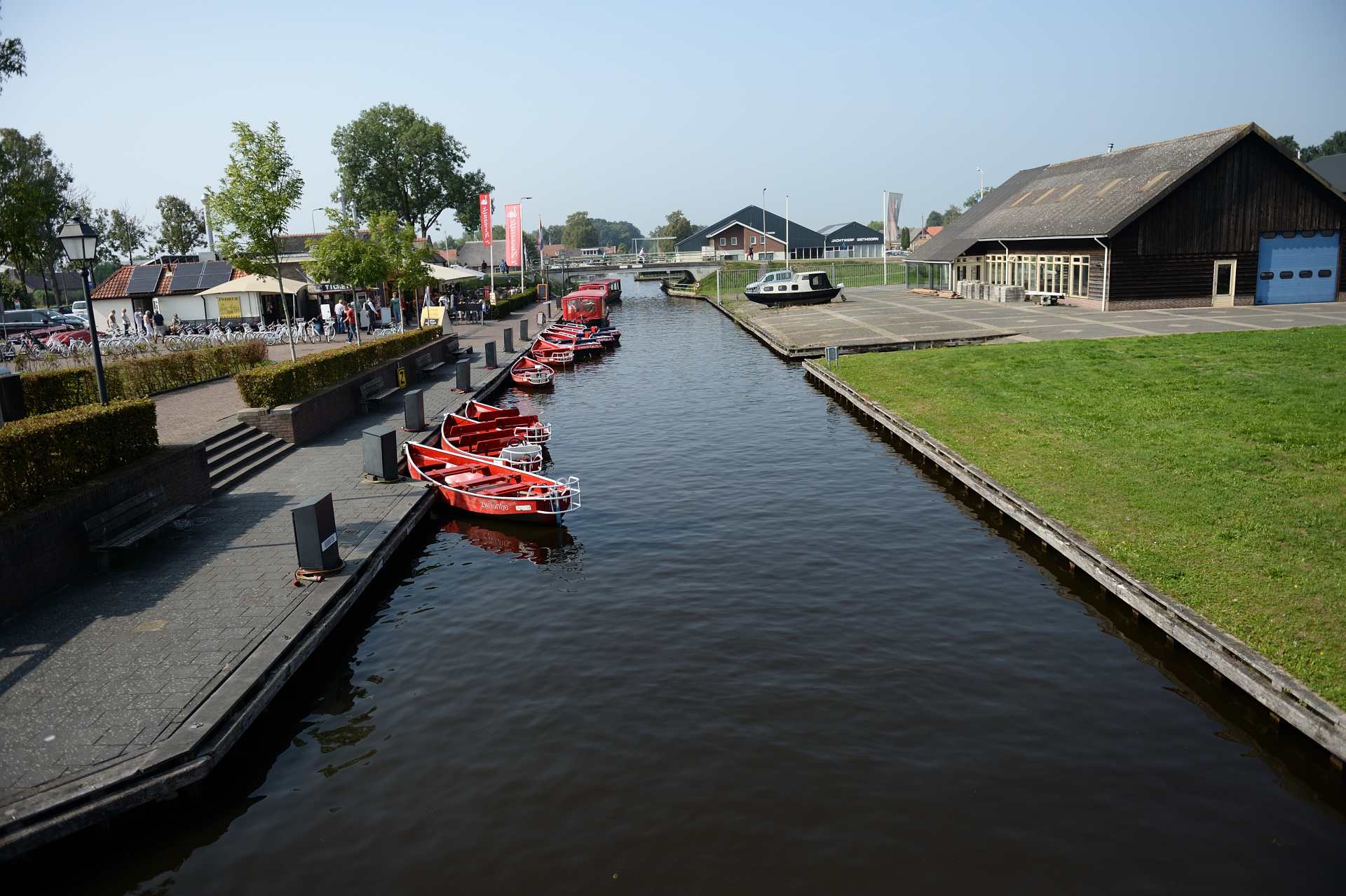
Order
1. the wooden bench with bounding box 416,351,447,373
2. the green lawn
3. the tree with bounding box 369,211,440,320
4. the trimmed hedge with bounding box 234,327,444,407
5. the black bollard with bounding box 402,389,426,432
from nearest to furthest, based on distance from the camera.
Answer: the green lawn
the trimmed hedge with bounding box 234,327,444,407
the black bollard with bounding box 402,389,426,432
the wooden bench with bounding box 416,351,447,373
the tree with bounding box 369,211,440,320

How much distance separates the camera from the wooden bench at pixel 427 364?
112 feet

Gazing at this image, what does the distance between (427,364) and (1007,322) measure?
25.8m

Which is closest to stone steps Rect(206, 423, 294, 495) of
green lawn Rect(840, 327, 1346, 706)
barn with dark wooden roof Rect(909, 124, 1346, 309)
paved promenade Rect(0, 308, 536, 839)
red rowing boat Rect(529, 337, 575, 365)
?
paved promenade Rect(0, 308, 536, 839)

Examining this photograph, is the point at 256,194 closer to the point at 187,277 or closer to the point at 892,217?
the point at 187,277

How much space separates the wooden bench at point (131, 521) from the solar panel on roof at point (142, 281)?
3860 cm

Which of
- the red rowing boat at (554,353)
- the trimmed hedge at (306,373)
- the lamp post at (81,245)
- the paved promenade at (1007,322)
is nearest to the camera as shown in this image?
the lamp post at (81,245)

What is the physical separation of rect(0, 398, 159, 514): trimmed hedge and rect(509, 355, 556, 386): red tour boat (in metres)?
20.1

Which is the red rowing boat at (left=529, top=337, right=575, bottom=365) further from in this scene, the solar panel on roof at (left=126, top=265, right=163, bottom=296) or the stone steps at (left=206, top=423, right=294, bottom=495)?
the solar panel on roof at (left=126, top=265, right=163, bottom=296)

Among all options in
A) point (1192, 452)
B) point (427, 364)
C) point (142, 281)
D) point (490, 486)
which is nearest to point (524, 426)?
point (490, 486)

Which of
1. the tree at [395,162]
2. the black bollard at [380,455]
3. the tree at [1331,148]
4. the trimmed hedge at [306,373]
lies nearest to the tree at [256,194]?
the trimmed hedge at [306,373]

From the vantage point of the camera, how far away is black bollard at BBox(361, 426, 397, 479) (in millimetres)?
18750

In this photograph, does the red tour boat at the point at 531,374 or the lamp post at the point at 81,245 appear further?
the red tour boat at the point at 531,374

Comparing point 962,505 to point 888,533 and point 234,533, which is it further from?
point 234,533

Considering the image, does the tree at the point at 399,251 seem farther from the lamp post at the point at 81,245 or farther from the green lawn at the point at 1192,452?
the lamp post at the point at 81,245
